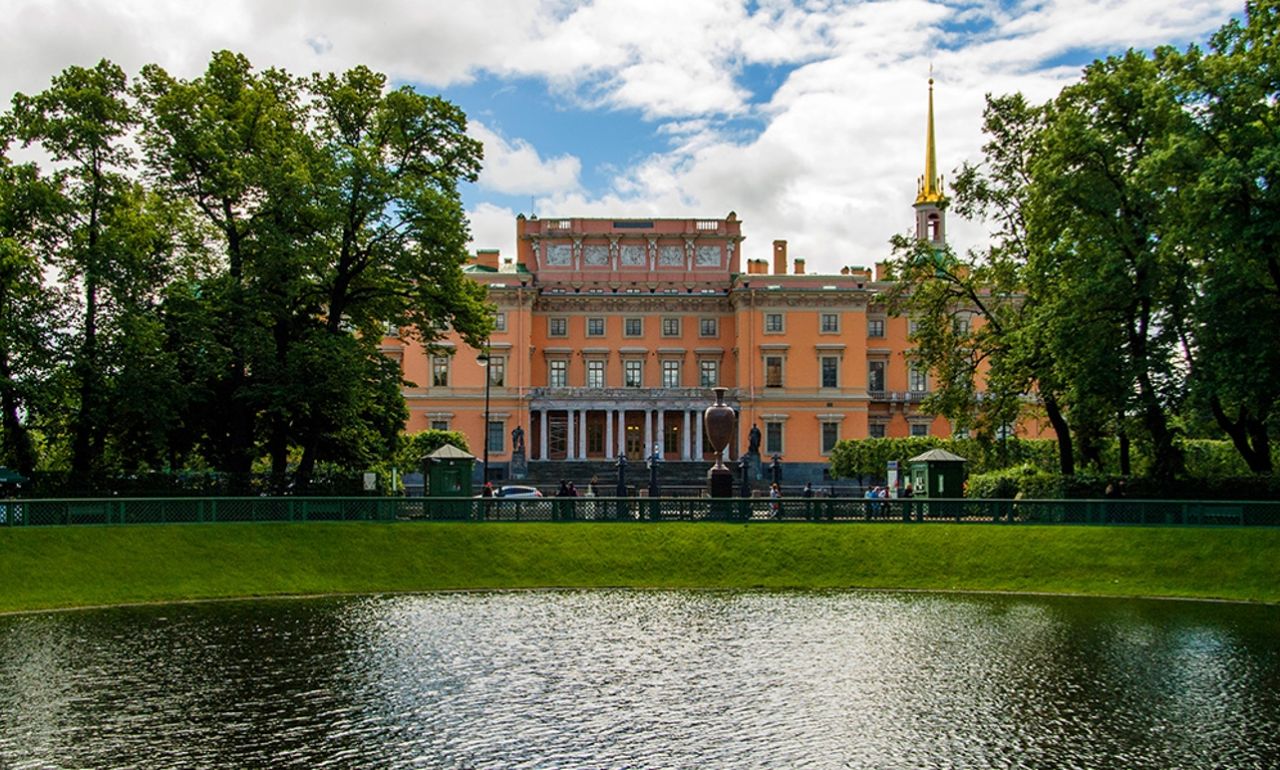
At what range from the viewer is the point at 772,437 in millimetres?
81062

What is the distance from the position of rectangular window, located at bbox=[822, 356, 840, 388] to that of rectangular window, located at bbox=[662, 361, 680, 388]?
10474 millimetres

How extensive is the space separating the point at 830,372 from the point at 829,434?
442cm

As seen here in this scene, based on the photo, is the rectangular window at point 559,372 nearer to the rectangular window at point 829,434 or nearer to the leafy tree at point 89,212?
the rectangular window at point 829,434

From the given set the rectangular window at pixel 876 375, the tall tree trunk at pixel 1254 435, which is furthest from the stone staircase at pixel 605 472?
the tall tree trunk at pixel 1254 435

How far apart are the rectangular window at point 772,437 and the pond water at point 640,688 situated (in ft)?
180

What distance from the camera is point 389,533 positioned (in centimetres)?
3300

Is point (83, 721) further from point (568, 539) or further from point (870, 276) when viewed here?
point (870, 276)

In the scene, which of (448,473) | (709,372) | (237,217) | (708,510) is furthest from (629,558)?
(709,372)

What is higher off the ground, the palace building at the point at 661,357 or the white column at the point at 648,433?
the palace building at the point at 661,357

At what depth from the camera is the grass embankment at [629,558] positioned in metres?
28.9

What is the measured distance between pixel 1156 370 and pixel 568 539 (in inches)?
744

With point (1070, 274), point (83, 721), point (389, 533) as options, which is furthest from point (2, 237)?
point (1070, 274)

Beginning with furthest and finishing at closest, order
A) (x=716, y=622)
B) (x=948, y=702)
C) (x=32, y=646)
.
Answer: (x=716, y=622) < (x=32, y=646) < (x=948, y=702)

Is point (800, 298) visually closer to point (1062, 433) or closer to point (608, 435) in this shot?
point (608, 435)
